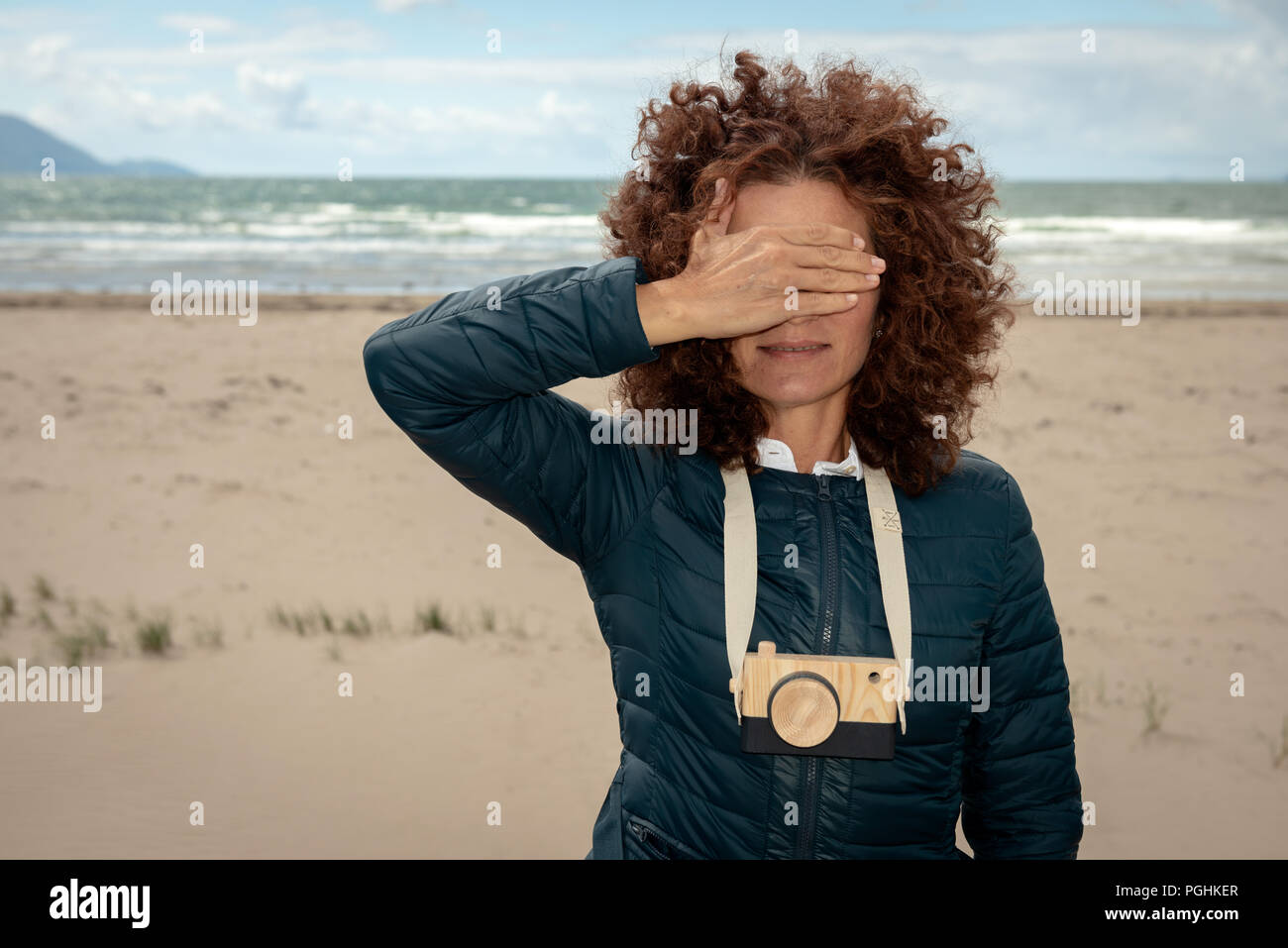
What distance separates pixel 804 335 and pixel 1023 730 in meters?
0.81

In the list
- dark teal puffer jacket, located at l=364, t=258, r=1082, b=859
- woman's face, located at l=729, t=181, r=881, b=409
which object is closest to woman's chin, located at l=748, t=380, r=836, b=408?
woman's face, located at l=729, t=181, r=881, b=409

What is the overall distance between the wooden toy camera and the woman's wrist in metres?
A: 0.53

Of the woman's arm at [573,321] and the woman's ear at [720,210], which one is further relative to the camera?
the woman's ear at [720,210]

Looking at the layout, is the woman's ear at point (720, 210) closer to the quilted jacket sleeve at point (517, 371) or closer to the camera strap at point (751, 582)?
the quilted jacket sleeve at point (517, 371)

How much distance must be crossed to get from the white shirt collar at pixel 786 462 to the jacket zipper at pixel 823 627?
0.08m

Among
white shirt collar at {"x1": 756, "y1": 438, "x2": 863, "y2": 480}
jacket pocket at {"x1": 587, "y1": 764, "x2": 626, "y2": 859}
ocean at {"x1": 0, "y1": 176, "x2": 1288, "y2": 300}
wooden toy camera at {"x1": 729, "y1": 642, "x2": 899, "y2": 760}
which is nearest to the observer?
wooden toy camera at {"x1": 729, "y1": 642, "x2": 899, "y2": 760}

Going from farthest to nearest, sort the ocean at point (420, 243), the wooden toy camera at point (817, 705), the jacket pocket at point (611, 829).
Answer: the ocean at point (420, 243), the jacket pocket at point (611, 829), the wooden toy camera at point (817, 705)

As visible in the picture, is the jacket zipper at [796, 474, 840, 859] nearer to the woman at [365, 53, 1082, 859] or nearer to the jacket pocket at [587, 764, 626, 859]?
the woman at [365, 53, 1082, 859]

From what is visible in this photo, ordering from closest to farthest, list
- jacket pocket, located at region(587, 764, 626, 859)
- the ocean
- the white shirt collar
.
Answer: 1. jacket pocket, located at region(587, 764, 626, 859)
2. the white shirt collar
3. the ocean

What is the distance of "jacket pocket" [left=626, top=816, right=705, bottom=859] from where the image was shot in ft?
6.07

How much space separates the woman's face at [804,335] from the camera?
191 cm

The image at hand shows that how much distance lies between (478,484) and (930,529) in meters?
0.80

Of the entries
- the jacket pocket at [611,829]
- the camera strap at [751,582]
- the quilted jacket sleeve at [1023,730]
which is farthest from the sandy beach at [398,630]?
the camera strap at [751,582]

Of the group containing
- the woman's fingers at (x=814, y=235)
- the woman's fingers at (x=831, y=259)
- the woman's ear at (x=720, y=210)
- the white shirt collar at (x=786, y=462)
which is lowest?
the white shirt collar at (x=786, y=462)
